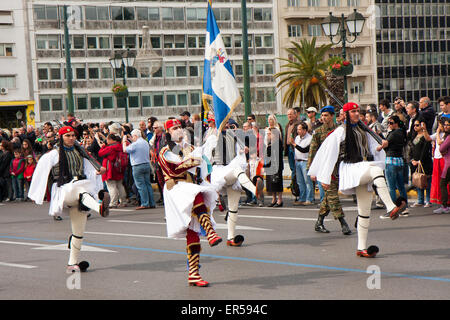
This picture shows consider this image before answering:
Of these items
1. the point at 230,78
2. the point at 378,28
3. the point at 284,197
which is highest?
the point at 378,28

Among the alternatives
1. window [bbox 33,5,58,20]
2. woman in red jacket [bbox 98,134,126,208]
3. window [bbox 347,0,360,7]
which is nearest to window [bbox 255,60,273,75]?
window [bbox 347,0,360,7]

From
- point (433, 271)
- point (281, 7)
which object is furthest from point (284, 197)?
point (281, 7)

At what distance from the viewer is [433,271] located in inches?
356

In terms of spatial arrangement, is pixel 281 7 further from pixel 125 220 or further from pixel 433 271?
pixel 433 271

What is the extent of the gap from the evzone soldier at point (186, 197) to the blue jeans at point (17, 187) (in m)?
15.8

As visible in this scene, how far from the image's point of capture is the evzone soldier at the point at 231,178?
11914 millimetres

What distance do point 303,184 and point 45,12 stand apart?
57.3 m

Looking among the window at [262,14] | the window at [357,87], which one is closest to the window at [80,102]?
the window at [262,14]

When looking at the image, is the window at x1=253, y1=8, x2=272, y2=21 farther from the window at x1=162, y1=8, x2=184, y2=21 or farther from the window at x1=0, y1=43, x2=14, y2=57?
the window at x1=0, y1=43, x2=14, y2=57

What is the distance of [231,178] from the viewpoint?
1217cm

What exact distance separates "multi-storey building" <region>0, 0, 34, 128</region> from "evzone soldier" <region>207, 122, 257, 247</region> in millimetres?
56820

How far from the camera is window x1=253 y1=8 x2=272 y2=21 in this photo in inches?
3130

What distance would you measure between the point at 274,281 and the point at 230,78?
552 cm

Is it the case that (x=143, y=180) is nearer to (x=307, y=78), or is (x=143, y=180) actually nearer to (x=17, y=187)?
(x=17, y=187)
